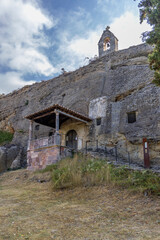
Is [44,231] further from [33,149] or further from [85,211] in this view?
[33,149]

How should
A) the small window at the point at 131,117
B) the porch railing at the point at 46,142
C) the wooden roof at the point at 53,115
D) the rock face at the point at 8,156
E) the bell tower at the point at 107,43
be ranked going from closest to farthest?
the porch railing at the point at 46,142
the small window at the point at 131,117
the wooden roof at the point at 53,115
the rock face at the point at 8,156
the bell tower at the point at 107,43

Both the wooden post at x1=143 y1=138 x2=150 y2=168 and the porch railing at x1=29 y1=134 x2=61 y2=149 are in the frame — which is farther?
the porch railing at x1=29 y1=134 x2=61 y2=149

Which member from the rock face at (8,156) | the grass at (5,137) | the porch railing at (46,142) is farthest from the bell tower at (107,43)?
the grass at (5,137)

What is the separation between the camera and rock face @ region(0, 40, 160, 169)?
11766 mm

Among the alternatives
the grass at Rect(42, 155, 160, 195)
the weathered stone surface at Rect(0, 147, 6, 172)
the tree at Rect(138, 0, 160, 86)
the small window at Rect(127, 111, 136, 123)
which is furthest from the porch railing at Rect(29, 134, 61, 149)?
the tree at Rect(138, 0, 160, 86)

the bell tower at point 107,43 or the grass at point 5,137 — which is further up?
the bell tower at point 107,43

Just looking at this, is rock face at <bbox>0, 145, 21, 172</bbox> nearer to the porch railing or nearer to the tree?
the porch railing

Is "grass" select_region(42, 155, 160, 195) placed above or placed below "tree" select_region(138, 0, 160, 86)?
below

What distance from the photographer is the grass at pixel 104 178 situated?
6.88 metres

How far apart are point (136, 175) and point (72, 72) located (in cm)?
1350

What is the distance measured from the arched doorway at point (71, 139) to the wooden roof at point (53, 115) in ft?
3.51

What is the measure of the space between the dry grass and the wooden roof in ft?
19.3

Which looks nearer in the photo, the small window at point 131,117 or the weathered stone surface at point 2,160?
the small window at point 131,117

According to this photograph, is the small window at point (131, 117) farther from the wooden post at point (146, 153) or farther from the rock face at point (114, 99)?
the wooden post at point (146, 153)
